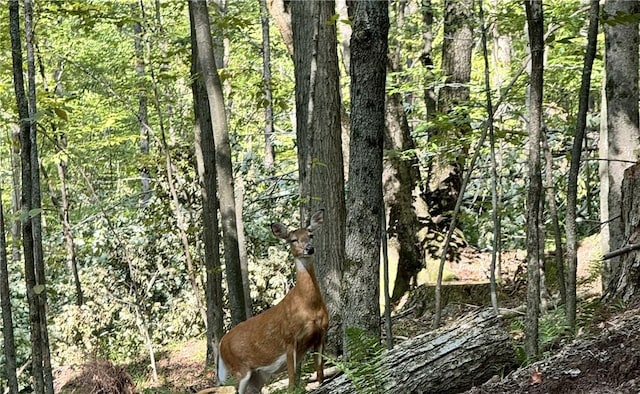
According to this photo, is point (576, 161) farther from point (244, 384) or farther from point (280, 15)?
point (280, 15)

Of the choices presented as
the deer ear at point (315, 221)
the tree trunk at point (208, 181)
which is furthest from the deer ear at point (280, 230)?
the tree trunk at point (208, 181)

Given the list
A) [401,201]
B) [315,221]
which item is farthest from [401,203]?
[315,221]

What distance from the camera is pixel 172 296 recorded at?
612 inches

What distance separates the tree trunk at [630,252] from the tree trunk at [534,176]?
0.89 metres

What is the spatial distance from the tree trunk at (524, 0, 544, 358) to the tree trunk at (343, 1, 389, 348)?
38.3 inches

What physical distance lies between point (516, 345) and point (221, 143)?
142 inches

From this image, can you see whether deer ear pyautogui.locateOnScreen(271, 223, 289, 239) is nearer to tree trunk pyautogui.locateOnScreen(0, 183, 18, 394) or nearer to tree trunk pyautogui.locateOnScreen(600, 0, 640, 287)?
tree trunk pyautogui.locateOnScreen(0, 183, 18, 394)

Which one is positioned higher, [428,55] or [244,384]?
[428,55]

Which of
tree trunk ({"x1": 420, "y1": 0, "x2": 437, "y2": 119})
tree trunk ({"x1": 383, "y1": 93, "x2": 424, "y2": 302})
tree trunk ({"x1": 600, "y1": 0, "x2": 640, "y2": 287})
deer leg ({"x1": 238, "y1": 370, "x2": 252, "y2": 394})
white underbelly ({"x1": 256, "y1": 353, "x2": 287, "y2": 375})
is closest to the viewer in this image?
white underbelly ({"x1": 256, "y1": 353, "x2": 287, "y2": 375})

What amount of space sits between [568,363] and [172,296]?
40.5 ft

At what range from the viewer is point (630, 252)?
17.1ft

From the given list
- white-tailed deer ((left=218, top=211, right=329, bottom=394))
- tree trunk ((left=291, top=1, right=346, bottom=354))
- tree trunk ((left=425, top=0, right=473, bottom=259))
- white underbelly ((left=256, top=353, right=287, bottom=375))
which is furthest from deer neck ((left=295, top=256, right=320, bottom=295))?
tree trunk ((left=425, top=0, right=473, bottom=259))

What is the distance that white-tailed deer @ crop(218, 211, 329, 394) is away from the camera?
6.18m

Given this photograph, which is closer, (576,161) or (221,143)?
(576,161)
